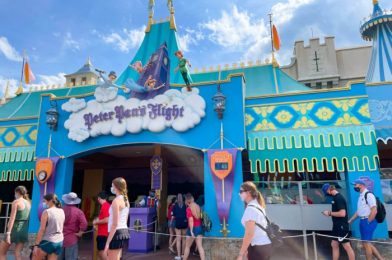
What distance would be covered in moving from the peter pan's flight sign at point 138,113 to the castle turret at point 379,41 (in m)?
8.72

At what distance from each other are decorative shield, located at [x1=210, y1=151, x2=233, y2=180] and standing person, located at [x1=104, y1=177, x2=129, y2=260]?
360 centimetres

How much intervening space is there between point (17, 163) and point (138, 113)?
14.8 feet

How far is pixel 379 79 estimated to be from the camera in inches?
466

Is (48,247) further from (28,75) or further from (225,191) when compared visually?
(28,75)

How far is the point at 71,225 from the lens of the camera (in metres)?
4.77

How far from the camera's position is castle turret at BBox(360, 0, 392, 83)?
12.0m

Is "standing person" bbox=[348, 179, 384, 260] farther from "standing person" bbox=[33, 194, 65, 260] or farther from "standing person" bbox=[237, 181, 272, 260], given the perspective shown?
A: "standing person" bbox=[33, 194, 65, 260]

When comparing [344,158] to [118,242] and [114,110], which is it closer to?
[118,242]

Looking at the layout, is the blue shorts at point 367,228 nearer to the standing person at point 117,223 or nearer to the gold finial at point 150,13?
the standing person at point 117,223

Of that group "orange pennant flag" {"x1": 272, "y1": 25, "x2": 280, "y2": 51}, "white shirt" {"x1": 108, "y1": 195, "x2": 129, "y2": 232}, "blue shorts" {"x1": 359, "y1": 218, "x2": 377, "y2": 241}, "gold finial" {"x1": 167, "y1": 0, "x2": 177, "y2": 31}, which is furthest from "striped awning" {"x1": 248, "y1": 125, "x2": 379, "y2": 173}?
"gold finial" {"x1": 167, "y1": 0, "x2": 177, "y2": 31}

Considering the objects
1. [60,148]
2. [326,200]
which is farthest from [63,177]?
[326,200]

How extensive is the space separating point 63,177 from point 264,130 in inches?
233

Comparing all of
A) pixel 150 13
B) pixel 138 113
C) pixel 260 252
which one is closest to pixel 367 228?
pixel 260 252

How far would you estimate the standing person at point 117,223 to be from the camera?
3963 millimetres
